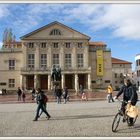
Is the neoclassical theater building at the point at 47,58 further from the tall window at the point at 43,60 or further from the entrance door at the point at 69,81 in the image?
the entrance door at the point at 69,81

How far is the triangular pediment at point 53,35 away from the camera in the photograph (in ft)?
240

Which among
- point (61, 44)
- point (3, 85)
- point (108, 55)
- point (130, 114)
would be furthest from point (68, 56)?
point (130, 114)

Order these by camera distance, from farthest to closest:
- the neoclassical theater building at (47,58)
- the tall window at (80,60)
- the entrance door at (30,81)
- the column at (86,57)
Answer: the entrance door at (30,81) < the tall window at (80,60) < the column at (86,57) < the neoclassical theater building at (47,58)

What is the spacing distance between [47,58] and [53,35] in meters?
5.04

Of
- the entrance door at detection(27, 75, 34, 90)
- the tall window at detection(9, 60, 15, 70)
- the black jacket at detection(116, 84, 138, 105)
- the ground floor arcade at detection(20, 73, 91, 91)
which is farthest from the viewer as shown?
the entrance door at detection(27, 75, 34, 90)

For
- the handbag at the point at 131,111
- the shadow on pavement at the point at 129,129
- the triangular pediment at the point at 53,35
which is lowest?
the shadow on pavement at the point at 129,129

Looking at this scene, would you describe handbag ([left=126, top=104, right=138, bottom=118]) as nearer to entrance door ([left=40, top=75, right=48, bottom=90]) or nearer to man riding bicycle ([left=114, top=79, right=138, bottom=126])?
man riding bicycle ([left=114, top=79, right=138, bottom=126])

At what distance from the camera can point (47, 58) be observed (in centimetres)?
7419

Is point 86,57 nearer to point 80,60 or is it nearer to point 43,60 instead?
point 80,60

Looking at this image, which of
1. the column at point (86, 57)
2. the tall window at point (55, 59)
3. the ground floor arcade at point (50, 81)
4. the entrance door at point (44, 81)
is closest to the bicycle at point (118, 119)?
the ground floor arcade at point (50, 81)

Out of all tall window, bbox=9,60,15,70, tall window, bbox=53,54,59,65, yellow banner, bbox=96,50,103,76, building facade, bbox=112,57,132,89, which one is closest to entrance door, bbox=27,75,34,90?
tall window, bbox=9,60,15,70

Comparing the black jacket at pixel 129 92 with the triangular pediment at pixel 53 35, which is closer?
the black jacket at pixel 129 92

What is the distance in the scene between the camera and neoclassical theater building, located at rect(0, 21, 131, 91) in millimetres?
73000

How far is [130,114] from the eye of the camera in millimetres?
12195
